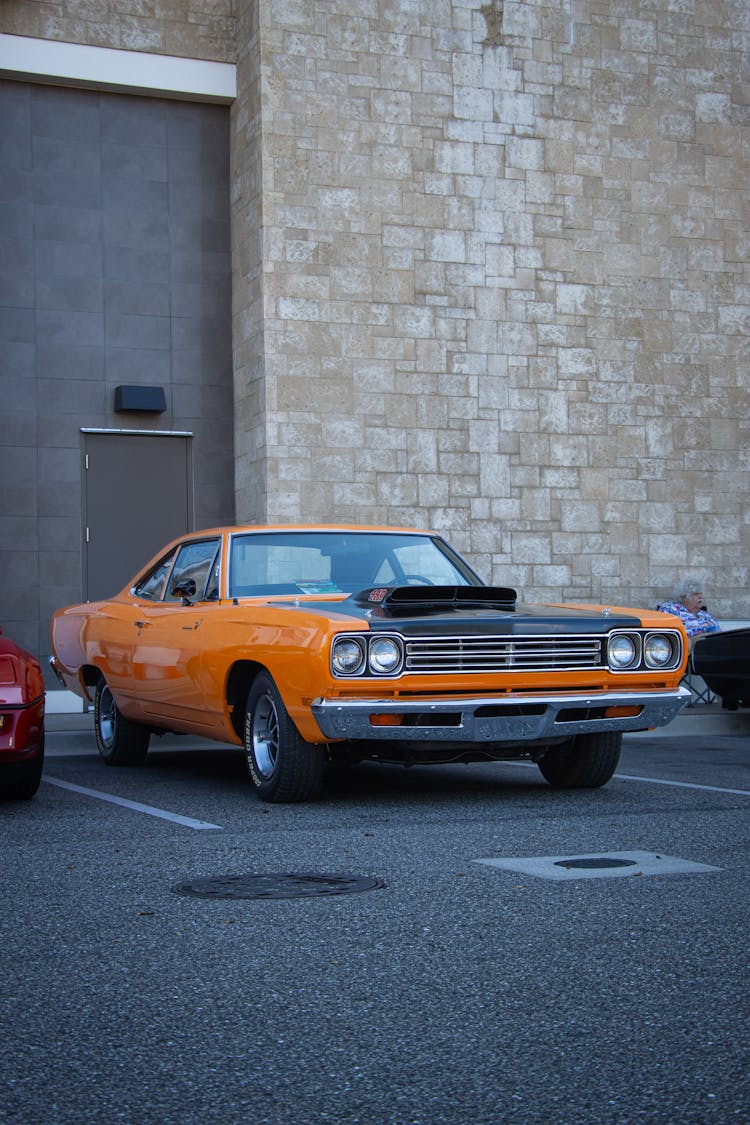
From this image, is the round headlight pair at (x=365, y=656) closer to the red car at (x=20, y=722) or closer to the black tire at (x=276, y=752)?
the black tire at (x=276, y=752)

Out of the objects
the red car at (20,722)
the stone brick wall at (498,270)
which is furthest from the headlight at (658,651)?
the stone brick wall at (498,270)

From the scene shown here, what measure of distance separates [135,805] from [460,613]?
2034 millimetres

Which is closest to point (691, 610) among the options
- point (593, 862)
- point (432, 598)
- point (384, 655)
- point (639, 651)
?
point (639, 651)

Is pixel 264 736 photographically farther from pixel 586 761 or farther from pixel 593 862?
pixel 593 862

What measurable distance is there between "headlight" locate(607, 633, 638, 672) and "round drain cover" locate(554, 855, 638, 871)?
2152 millimetres

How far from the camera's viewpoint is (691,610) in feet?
56.7

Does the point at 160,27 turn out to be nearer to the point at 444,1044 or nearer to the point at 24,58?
the point at 24,58

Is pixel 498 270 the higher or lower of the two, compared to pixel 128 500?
higher

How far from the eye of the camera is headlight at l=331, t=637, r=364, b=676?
24.2ft

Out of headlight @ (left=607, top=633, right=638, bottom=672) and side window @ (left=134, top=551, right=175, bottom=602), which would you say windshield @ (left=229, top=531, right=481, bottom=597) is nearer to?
side window @ (left=134, top=551, right=175, bottom=602)

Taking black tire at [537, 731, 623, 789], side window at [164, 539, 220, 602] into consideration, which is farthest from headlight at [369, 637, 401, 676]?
side window at [164, 539, 220, 602]

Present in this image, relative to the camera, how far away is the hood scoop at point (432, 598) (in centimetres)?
786

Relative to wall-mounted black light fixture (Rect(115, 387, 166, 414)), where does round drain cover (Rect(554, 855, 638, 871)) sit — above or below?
below

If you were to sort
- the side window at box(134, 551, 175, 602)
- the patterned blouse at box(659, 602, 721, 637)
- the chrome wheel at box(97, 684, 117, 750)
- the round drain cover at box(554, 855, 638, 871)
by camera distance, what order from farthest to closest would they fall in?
the patterned blouse at box(659, 602, 721, 637), the chrome wheel at box(97, 684, 117, 750), the side window at box(134, 551, 175, 602), the round drain cover at box(554, 855, 638, 871)
